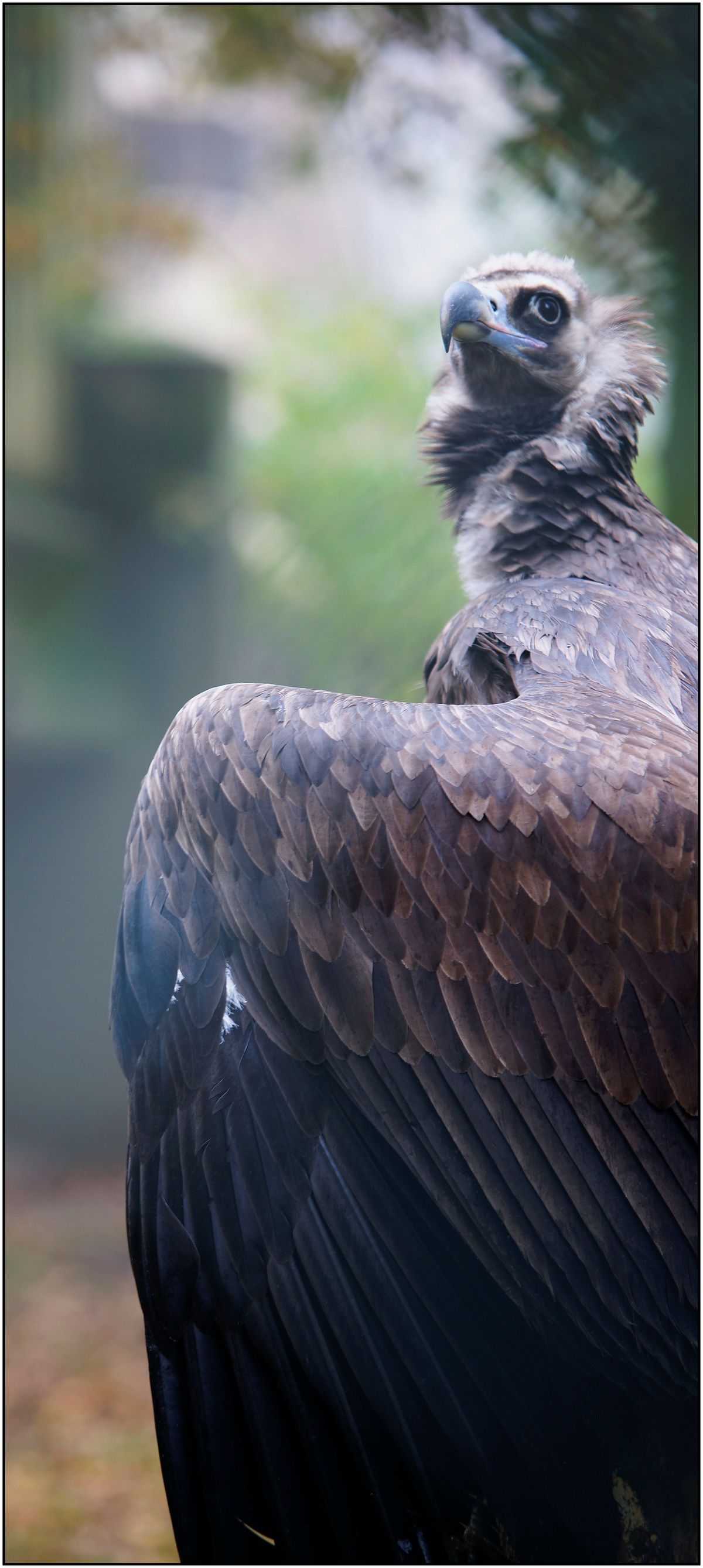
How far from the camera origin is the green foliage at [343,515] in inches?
90.6

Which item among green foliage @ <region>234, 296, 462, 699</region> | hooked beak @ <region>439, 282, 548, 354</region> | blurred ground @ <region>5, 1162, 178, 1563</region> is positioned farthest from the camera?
blurred ground @ <region>5, 1162, 178, 1563</region>

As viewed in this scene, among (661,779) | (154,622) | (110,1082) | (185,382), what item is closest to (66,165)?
(185,382)

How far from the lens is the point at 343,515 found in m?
2.65

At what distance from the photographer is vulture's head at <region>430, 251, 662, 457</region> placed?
122cm

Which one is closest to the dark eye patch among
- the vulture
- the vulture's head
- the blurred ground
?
the vulture's head

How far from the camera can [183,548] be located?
3.88 metres

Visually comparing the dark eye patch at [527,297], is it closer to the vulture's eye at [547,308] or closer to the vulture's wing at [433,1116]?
the vulture's eye at [547,308]

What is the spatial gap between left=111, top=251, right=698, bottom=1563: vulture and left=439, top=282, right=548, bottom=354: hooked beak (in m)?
0.52

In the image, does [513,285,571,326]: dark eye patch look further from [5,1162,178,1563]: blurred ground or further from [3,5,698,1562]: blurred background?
[5,1162,178,1563]: blurred ground

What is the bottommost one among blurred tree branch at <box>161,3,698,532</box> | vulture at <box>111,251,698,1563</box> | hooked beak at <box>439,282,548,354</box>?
vulture at <box>111,251,698,1563</box>

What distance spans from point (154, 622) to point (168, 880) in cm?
315

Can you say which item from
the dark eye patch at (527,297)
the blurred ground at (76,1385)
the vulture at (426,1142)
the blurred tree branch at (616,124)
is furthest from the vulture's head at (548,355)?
the blurred ground at (76,1385)

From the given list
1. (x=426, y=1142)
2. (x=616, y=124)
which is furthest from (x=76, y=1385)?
(x=616, y=124)

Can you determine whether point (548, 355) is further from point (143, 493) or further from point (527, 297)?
point (143, 493)
